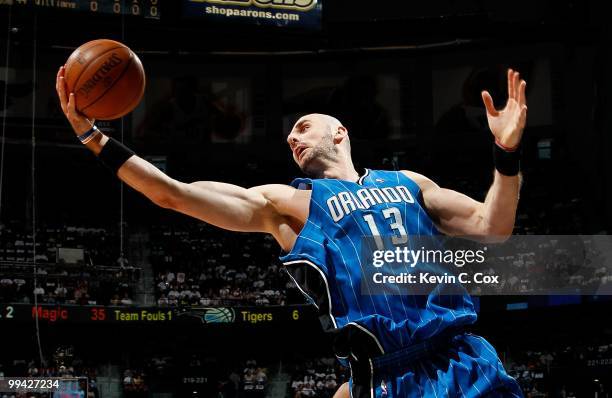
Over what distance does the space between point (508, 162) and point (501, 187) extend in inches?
5.0

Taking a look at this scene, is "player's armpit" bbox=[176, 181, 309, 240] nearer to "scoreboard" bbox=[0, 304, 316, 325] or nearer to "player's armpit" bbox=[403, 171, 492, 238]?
"player's armpit" bbox=[403, 171, 492, 238]

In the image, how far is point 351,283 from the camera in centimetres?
350

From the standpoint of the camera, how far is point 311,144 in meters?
4.14

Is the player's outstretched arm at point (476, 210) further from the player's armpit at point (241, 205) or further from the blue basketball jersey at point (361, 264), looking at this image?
the player's armpit at point (241, 205)

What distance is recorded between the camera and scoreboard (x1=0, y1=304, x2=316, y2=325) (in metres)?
19.4

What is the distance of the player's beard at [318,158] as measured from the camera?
163 inches

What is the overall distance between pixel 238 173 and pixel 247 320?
7.97m

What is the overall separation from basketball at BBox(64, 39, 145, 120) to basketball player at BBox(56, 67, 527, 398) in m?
0.11

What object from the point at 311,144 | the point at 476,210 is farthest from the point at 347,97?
the point at 476,210

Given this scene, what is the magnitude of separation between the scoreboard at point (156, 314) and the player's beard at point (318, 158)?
1590cm

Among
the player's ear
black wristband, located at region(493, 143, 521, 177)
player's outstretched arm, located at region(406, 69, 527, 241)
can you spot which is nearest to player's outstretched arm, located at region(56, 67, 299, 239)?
the player's ear

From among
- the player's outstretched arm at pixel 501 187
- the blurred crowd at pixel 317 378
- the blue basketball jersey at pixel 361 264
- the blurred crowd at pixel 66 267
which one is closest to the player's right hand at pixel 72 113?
the blue basketball jersey at pixel 361 264

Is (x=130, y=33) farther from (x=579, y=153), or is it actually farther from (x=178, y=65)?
(x=579, y=153)

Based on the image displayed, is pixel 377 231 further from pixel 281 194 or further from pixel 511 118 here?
pixel 511 118
